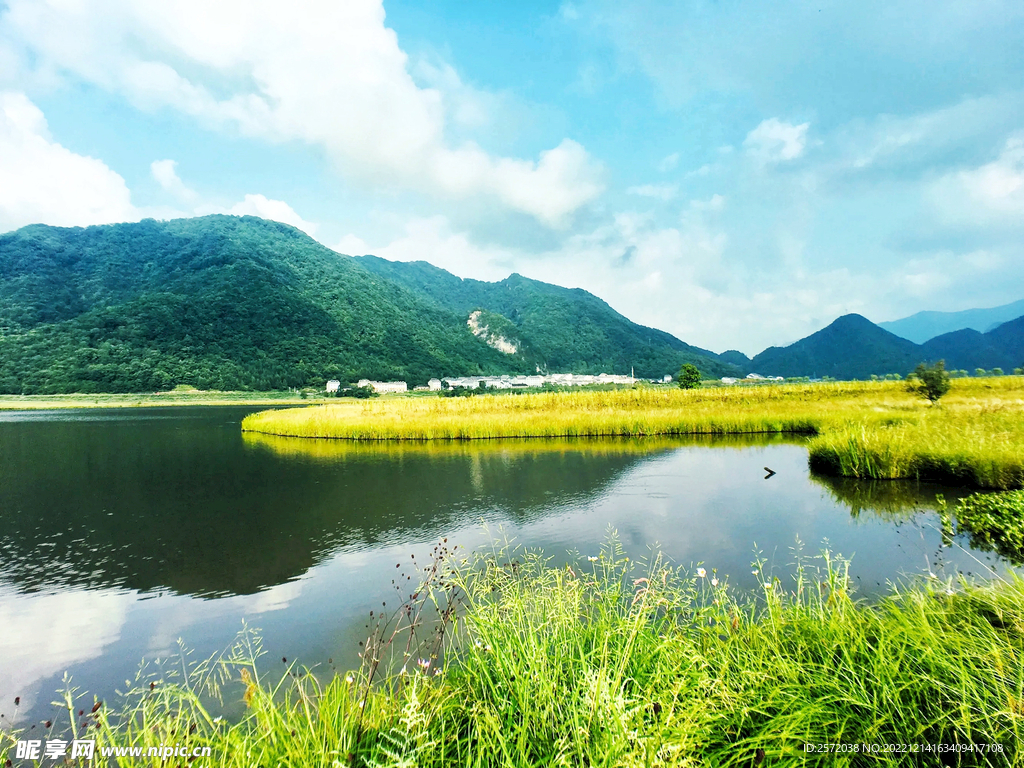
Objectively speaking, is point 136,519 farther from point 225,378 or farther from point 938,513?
point 225,378

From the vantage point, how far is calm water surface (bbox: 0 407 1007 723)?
5691 mm

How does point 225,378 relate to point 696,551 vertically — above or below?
above

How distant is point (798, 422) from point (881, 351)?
524 ft

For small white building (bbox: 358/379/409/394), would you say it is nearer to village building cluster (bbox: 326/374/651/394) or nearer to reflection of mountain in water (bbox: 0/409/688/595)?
village building cluster (bbox: 326/374/651/394)

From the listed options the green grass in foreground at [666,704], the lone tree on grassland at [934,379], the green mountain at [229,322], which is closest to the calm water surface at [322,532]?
the green grass in foreground at [666,704]

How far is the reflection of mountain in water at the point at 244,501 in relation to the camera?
313 inches

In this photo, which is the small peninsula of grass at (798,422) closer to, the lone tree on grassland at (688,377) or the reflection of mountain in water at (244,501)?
the reflection of mountain in water at (244,501)

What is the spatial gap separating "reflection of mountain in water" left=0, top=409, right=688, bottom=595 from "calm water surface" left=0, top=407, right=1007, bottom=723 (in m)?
0.06

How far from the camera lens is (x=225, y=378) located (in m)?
99.5

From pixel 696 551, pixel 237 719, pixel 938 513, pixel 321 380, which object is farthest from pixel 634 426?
pixel 321 380

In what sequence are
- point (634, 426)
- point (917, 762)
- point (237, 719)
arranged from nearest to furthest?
point (917, 762), point (237, 719), point (634, 426)

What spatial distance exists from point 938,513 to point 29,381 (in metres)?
128

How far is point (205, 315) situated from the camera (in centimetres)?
11888

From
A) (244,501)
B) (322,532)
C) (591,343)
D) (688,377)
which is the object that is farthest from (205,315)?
(322,532)
